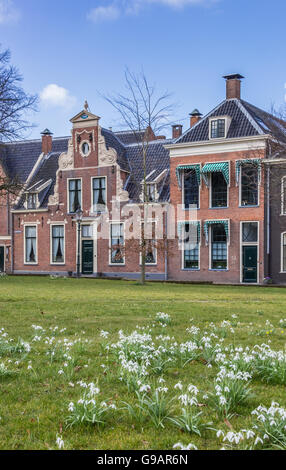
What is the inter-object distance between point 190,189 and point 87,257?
8999 millimetres

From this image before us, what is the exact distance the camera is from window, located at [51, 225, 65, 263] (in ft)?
125

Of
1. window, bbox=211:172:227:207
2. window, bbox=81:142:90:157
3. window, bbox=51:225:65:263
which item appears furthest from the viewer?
window, bbox=51:225:65:263

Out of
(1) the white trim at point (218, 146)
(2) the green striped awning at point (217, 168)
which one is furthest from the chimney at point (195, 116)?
(2) the green striped awning at point (217, 168)

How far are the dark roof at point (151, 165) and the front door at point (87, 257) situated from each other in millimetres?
4577

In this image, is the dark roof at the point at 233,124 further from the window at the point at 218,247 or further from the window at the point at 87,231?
the window at the point at 87,231

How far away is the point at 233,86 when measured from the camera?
33.9m

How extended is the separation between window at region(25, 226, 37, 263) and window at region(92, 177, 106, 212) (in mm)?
5546

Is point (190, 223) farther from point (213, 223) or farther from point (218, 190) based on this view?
point (218, 190)

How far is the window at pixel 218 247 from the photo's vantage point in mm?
32688

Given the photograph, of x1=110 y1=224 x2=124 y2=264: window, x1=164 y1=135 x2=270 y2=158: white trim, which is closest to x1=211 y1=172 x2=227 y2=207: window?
x1=164 y1=135 x2=270 y2=158: white trim

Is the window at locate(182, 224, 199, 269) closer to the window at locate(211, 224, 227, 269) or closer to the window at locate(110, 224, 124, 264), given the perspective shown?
the window at locate(211, 224, 227, 269)

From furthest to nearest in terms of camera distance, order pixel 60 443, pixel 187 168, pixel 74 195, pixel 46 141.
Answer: pixel 46 141 → pixel 74 195 → pixel 187 168 → pixel 60 443

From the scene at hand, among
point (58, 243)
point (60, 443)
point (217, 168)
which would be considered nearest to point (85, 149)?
point (58, 243)
